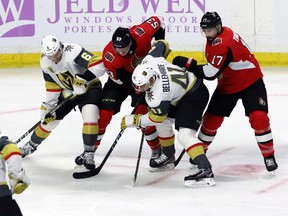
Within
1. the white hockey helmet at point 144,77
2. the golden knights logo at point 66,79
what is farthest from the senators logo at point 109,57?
the white hockey helmet at point 144,77

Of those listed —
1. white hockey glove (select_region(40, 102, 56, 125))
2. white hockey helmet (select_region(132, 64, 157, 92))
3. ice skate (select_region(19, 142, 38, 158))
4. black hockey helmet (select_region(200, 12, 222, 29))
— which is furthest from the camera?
ice skate (select_region(19, 142, 38, 158))

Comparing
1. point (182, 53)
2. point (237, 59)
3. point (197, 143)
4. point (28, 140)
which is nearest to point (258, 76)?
point (237, 59)

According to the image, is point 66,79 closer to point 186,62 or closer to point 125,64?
point 125,64

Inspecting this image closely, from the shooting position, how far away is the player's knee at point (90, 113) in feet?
17.9

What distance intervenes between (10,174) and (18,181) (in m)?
0.05

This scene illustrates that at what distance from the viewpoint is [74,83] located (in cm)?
558

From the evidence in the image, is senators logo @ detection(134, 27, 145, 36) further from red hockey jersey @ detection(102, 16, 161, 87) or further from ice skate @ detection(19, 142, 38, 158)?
ice skate @ detection(19, 142, 38, 158)

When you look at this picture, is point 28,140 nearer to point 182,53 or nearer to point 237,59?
point 237,59

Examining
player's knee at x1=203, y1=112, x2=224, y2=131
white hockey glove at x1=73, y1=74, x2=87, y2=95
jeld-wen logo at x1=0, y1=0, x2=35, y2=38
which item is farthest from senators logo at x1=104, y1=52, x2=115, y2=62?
jeld-wen logo at x1=0, y1=0, x2=35, y2=38

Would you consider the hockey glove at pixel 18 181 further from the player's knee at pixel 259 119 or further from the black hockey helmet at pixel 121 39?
the player's knee at pixel 259 119

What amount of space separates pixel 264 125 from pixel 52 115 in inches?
57.0

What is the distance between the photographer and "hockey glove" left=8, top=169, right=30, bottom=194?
3625mm

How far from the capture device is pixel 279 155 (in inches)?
232

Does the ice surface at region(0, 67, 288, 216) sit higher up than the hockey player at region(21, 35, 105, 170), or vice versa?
the hockey player at region(21, 35, 105, 170)
